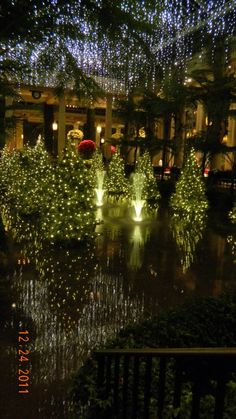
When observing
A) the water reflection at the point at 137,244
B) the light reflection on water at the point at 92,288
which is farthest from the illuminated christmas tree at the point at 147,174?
the light reflection on water at the point at 92,288

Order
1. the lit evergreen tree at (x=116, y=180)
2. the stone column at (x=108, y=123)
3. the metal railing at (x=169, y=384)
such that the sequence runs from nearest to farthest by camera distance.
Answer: the metal railing at (x=169, y=384) < the lit evergreen tree at (x=116, y=180) < the stone column at (x=108, y=123)

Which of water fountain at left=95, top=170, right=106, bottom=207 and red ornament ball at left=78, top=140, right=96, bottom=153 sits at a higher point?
red ornament ball at left=78, top=140, right=96, bottom=153

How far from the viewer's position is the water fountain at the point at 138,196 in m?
14.8

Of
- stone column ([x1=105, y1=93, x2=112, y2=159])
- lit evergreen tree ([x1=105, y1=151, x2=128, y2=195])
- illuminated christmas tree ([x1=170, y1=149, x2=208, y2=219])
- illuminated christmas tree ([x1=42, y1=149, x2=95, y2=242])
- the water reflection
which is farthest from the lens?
stone column ([x1=105, y1=93, x2=112, y2=159])

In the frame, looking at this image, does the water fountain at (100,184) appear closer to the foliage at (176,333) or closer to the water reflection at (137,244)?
the water reflection at (137,244)

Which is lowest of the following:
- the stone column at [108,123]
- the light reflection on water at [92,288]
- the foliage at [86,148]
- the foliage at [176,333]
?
the light reflection on water at [92,288]

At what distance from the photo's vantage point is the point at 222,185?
19.6 metres

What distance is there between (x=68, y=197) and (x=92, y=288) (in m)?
3.47

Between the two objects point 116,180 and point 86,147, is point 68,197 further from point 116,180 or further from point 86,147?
point 86,147

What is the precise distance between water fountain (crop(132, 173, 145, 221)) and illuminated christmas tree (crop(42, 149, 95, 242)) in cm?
446
